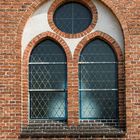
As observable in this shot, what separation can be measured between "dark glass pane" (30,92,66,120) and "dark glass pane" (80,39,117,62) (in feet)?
3.79

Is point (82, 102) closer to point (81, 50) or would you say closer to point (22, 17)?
point (81, 50)

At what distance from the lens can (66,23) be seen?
11.0 metres

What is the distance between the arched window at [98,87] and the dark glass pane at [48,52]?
57 centimetres

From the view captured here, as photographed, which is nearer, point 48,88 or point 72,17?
point 48,88

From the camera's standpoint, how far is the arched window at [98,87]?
10.7m

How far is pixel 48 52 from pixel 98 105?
6.22 ft

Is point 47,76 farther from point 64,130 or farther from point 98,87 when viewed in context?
point 64,130

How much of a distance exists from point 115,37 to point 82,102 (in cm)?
189

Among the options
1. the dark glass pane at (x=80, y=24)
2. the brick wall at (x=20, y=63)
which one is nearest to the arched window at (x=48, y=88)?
the brick wall at (x=20, y=63)

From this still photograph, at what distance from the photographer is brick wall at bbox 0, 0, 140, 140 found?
1040cm

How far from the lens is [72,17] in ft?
36.2

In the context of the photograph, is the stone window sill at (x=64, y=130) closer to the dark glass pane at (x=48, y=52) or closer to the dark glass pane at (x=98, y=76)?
the dark glass pane at (x=98, y=76)

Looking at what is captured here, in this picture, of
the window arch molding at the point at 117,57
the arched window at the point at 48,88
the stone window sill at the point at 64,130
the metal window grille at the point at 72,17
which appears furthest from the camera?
the metal window grille at the point at 72,17

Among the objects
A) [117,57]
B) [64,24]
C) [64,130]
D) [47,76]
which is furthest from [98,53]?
[64,130]
